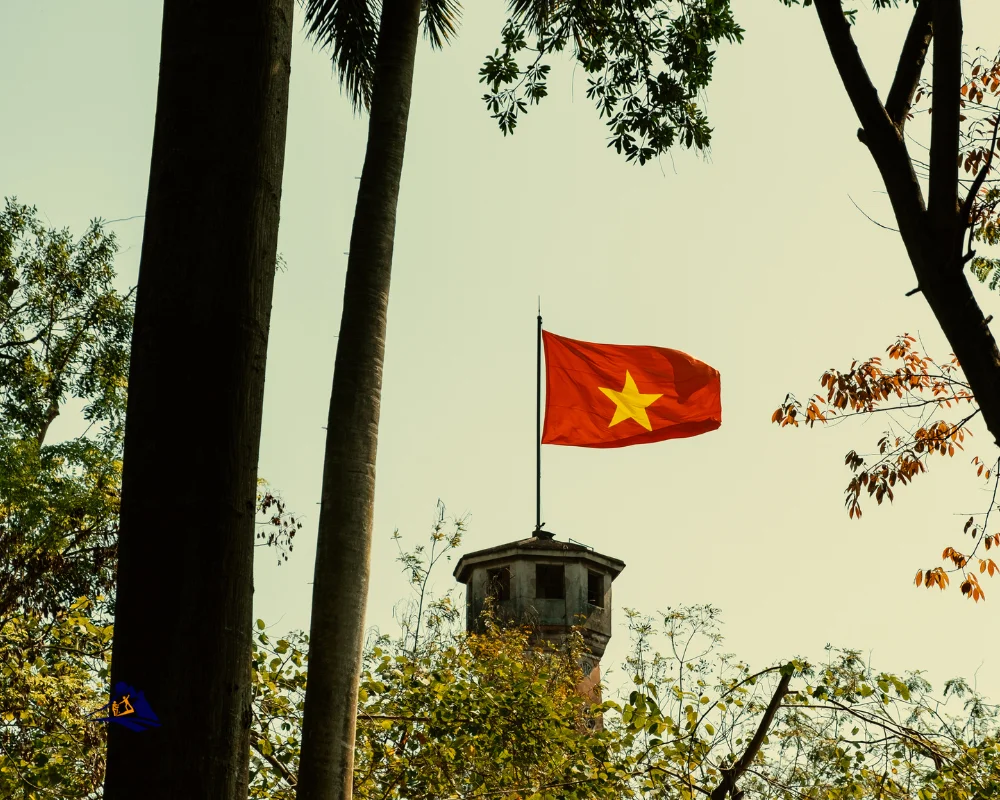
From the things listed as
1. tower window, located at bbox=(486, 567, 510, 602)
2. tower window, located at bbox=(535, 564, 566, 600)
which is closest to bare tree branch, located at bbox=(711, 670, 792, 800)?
tower window, located at bbox=(486, 567, 510, 602)

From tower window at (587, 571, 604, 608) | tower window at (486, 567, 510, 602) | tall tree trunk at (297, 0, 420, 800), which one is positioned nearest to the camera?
tall tree trunk at (297, 0, 420, 800)

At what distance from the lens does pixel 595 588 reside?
26922 millimetres

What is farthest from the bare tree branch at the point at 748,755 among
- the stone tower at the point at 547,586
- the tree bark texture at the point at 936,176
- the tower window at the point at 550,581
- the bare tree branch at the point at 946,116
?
the tower window at the point at 550,581

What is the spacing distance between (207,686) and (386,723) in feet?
19.5

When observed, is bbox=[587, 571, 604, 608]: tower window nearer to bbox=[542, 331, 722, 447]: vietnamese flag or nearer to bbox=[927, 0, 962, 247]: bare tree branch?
bbox=[542, 331, 722, 447]: vietnamese flag

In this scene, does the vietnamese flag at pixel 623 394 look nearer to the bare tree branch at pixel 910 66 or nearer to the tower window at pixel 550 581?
the bare tree branch at pixel 910 66

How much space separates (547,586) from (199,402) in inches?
997

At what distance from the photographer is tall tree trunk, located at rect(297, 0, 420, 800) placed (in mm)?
5184

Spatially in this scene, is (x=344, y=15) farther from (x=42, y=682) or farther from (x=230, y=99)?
(x=230, y=99)

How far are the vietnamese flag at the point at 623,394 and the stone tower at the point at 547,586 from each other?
1356 centimetres

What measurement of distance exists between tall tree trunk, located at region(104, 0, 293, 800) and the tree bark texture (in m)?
2.22

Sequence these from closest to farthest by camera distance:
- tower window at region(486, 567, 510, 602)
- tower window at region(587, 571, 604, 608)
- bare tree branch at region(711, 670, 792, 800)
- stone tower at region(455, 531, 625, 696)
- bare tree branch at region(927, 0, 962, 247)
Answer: bare tree branch at region(927, 0, 962, 247) → bare tree branch at region(711, 670, 792, 800) → stone tower at region(455, 531, 625, 696) → tower window at region(486, 567, 510, 602) → tower window at region(587, 571, 604, 608)

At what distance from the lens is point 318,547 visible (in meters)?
5.52

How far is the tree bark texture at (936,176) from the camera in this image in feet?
10.8
